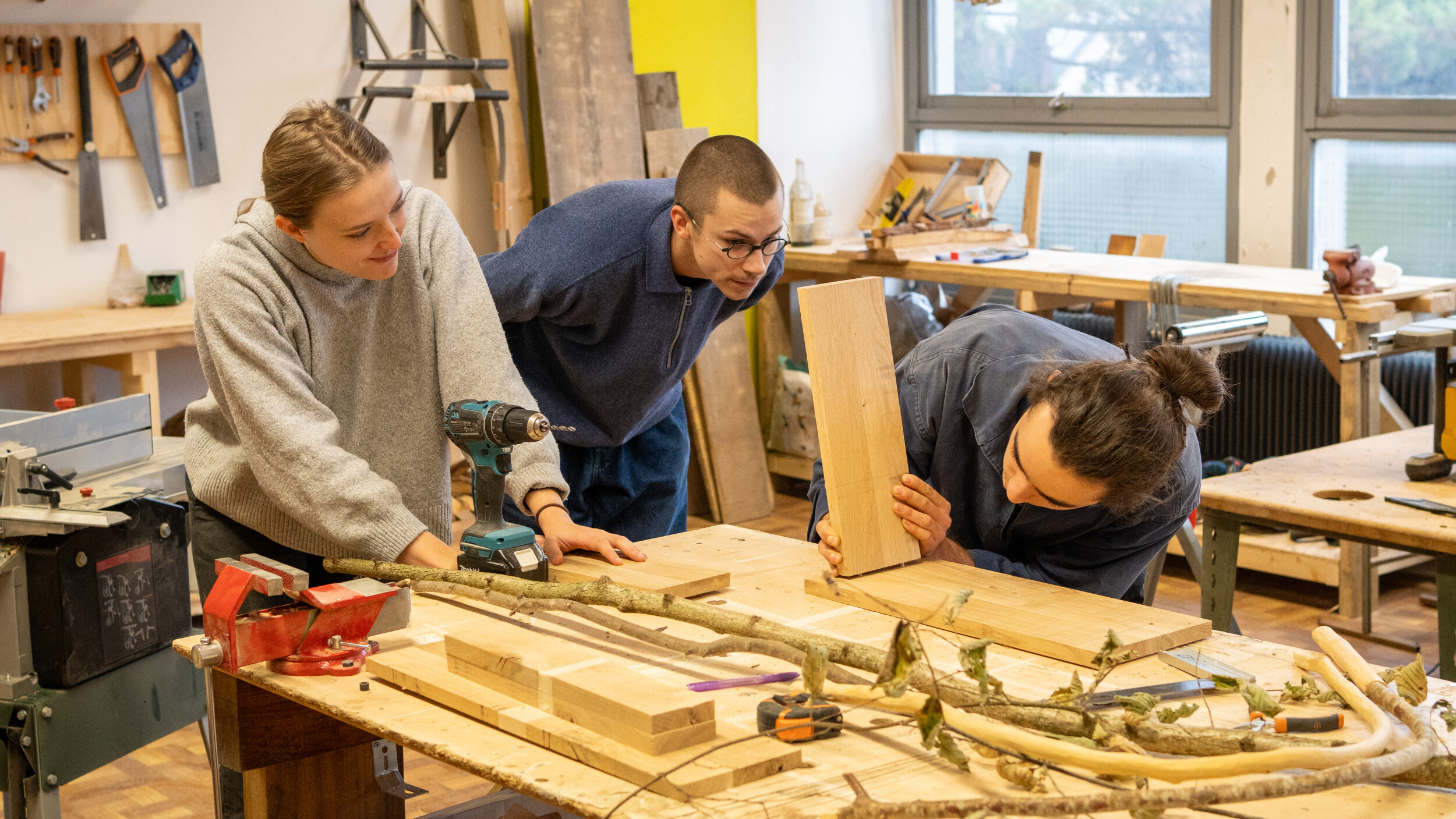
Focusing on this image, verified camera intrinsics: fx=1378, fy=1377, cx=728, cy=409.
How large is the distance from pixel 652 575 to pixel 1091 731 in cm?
77

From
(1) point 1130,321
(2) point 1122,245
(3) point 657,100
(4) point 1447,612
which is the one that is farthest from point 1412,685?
(3) point 657,100

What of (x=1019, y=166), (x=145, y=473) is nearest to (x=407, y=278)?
(x=145, y=473)

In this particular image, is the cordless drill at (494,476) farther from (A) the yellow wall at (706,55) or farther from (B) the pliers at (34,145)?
(A) the yellow wall at (706,55)

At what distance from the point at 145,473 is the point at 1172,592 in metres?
3.12

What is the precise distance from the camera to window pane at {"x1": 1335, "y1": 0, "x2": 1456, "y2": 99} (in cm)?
452

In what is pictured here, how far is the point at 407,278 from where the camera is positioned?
214 centimetres

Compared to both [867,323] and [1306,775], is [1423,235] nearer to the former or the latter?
[867,323]

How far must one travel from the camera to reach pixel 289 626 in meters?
1.71

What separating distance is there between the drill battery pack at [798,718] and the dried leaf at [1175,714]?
0.33 meters

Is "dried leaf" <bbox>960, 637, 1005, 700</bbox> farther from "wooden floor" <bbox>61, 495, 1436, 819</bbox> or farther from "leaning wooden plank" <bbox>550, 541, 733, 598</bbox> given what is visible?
"wooden floor" <bbox>61, 495, 1436, 819</bbox>

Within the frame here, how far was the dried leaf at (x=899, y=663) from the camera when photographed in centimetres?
127

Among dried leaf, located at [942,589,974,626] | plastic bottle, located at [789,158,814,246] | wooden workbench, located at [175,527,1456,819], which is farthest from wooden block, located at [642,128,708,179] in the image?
dried leaf, located at [942,589,974,626]

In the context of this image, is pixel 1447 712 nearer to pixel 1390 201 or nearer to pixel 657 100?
pixel 1390 201

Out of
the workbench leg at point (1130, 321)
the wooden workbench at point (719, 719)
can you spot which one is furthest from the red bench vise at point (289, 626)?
the workbench leg at point (1130, 321)
